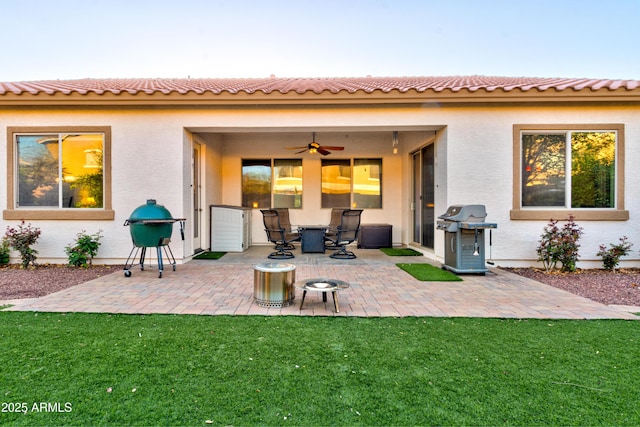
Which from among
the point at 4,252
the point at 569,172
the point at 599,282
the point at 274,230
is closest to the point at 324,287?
the point at 274,230

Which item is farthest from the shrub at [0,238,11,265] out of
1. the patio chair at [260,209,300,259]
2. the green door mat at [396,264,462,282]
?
the green door mat at [396,264,462,282]

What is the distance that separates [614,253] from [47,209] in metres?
11.2

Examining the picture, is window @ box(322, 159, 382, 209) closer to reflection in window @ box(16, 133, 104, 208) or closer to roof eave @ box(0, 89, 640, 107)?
roof eave @ box(0, 89, 640, 107)

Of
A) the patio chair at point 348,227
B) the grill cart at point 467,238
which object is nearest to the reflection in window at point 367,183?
the patio chair at point 348,227

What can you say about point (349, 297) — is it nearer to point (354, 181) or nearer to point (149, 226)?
point (149, 226)

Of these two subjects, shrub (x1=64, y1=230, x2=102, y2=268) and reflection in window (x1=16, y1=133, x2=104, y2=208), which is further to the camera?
reflection in window (x1=16, y1=133, x2=104, y2=208)

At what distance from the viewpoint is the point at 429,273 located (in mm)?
5664

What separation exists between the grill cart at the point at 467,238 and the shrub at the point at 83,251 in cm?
668

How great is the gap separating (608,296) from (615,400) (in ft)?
10.9

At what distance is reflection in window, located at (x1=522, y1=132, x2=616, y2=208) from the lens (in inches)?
251

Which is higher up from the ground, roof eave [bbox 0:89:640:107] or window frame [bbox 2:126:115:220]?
roof eave [bbox 0:89:640:107]

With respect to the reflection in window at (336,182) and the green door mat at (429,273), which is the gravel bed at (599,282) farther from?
the reflection in window at (336,182)

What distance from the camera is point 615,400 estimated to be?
197cm

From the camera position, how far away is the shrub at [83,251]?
6145mm
